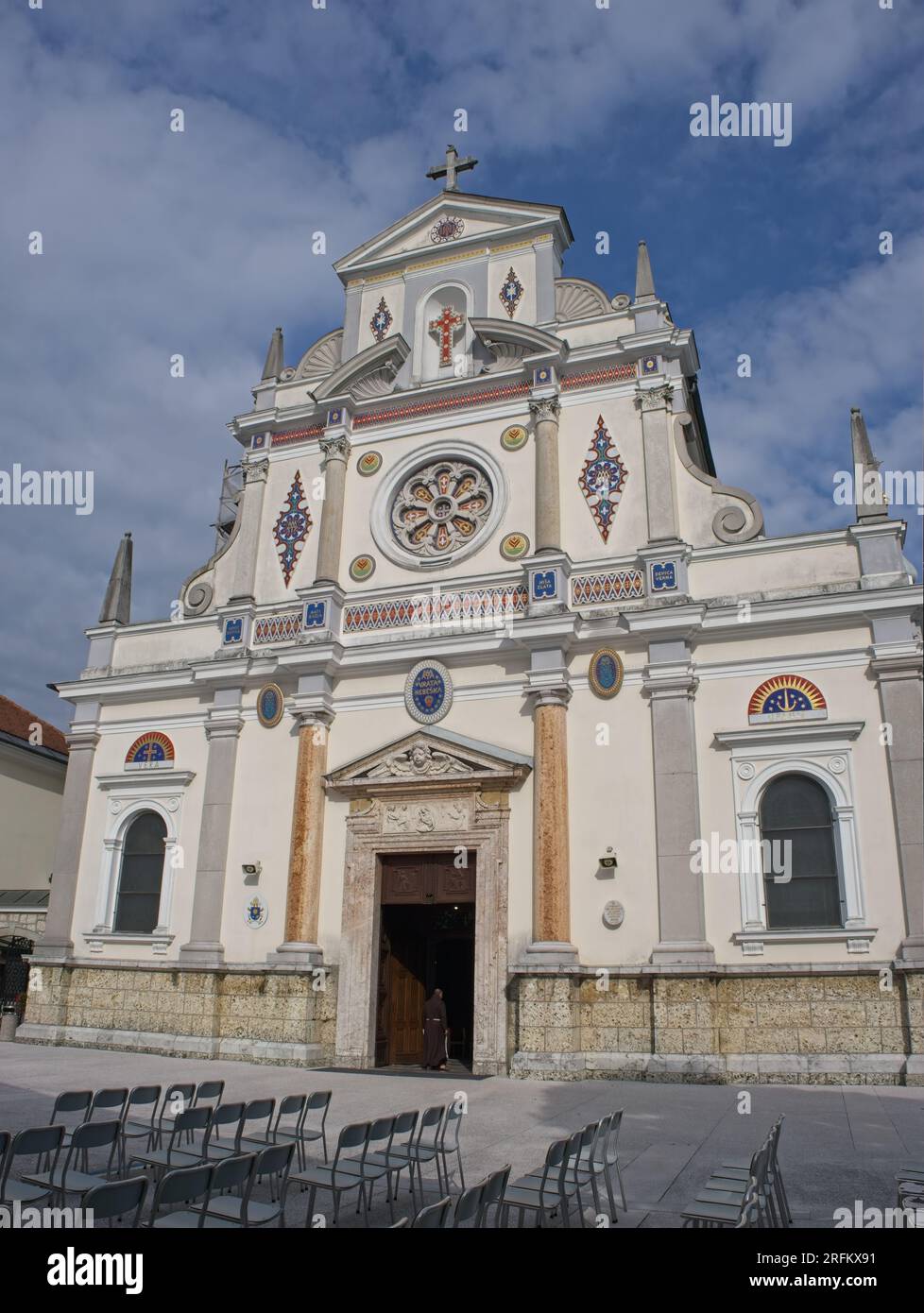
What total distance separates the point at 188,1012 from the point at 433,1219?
1576cm

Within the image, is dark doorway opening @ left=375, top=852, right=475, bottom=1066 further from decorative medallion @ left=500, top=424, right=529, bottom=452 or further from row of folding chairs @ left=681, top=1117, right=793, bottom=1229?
row of folding chairs @ left=681, top=1117, right=793, bottom=1229

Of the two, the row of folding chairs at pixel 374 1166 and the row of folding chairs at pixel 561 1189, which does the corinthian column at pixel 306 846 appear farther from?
the row of folding chairs at pixel 561 1189

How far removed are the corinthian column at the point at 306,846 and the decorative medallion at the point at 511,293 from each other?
32.5 ft

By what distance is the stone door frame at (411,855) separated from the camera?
17484 millimetres

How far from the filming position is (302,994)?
60.1 ft

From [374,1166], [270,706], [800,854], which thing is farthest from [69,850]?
[374,1166]

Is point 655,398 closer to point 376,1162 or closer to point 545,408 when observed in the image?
point 545,408

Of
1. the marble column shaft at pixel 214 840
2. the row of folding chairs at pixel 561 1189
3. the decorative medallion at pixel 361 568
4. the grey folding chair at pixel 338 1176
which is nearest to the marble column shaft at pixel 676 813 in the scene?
the decorative medallion at pixel 361 568

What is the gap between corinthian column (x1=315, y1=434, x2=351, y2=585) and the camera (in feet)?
70.6

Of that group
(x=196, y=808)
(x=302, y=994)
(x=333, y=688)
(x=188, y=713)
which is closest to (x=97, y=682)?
(x=188, y=713)

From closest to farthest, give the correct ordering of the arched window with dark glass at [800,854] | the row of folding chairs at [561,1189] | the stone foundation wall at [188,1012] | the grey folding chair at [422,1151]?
the row of folding chairs at [561,1189] → the grey folding chair at [422,1151] → the arched window with dark glass at [800,854] → the stone foundation wall at [188,1012]

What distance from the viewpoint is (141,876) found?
70.6 feet
